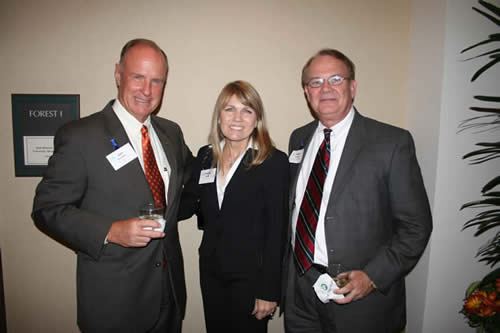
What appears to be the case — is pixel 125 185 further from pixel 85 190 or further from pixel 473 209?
pixel 473 209

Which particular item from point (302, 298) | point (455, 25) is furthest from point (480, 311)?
point (455, 25)

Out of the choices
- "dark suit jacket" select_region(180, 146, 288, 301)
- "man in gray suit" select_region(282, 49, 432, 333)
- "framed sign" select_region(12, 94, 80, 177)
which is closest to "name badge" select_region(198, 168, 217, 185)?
"dark suit jacket" select_region(180, 146, 288, 301)

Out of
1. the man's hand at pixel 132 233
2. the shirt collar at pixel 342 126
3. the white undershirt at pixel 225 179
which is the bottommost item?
the man's hand at pixel 132 233

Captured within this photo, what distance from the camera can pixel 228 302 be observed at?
1989 mm

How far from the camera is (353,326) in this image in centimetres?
177

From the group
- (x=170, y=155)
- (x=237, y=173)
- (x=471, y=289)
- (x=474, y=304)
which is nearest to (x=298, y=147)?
(x=237, y=173)

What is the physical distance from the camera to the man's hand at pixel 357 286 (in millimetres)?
1620

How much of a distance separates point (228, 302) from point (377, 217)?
121cm

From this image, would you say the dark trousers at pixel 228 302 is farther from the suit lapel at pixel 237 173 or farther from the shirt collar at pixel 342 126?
the shirt collar at pixel 342 126

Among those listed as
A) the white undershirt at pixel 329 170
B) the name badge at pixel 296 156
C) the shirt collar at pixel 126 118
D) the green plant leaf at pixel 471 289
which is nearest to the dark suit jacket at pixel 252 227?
the white undershirt at pixel 329 170

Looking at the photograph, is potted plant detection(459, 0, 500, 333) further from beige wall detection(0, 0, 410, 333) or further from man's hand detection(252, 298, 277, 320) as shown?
man's hand detection(252, 298, 277, 320)

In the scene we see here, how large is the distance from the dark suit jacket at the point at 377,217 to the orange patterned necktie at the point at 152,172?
1.14 m

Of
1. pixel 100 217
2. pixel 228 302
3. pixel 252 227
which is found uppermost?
pixel 100 217

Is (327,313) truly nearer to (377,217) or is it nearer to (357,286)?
(357,286)
